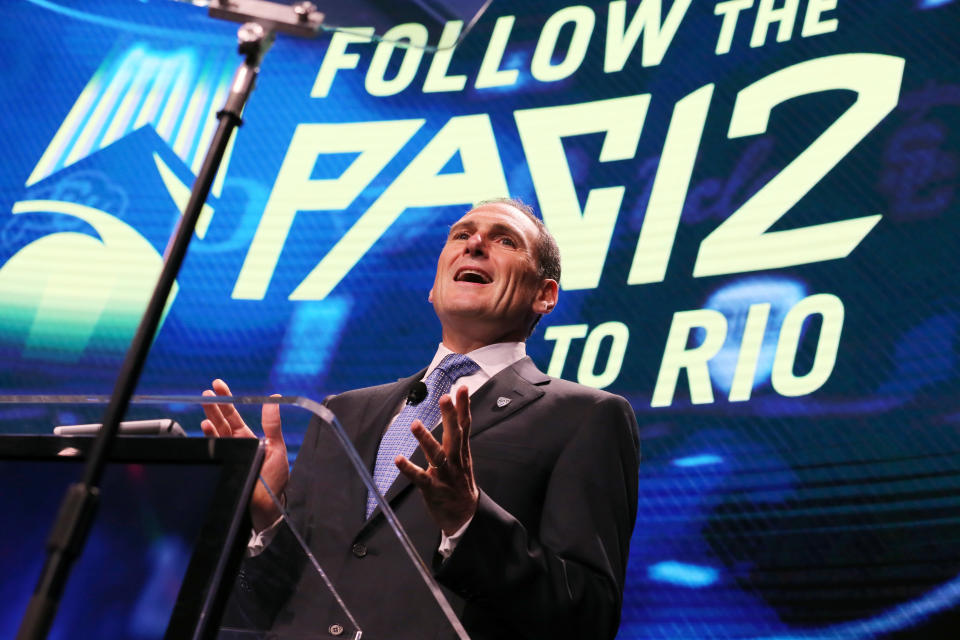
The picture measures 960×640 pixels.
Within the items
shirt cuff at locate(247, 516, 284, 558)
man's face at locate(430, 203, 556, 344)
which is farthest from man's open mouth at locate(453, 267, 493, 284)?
shirt cuff at locate(247, 516, 284, 558)

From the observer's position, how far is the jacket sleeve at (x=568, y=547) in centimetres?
130

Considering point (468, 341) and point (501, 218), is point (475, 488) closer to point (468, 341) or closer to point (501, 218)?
point (468, 341)

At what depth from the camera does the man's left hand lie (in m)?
1.15

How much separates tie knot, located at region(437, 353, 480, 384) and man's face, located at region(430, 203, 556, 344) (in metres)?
0.10

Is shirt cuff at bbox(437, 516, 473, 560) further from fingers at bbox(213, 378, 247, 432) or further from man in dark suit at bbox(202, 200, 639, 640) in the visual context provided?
fingers at bbox(213, 378, 247, 432)

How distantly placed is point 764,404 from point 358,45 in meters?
1.93

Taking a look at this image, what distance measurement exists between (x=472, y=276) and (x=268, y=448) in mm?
881

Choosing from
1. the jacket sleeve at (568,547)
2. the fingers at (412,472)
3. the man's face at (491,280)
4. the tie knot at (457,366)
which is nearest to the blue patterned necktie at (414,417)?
the tie knot at (457,366)

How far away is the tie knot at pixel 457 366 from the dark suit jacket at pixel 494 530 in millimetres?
73

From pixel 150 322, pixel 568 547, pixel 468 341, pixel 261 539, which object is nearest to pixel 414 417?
pixel 468 341

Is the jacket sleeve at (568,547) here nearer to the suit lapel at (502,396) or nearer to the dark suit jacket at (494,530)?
the dark suit jacket at (494,530)

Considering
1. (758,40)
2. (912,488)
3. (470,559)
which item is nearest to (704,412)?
(912,488)

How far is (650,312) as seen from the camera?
110 inches

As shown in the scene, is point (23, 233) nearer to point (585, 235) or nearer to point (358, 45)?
point (358, 45)
